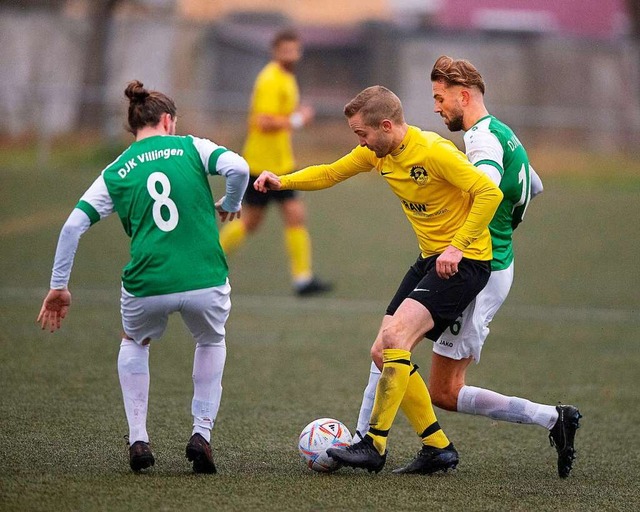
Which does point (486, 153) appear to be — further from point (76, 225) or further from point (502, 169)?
point (76, 225)

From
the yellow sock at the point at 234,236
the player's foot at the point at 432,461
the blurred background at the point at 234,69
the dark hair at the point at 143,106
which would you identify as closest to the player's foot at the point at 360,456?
the player's foot at the point at 432,461

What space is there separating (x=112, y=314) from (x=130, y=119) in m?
4.91

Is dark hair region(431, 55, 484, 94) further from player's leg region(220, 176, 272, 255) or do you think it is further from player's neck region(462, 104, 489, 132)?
player's leg region(220, 176, 272, 255)


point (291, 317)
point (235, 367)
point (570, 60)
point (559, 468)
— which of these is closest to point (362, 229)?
point (291, 317)

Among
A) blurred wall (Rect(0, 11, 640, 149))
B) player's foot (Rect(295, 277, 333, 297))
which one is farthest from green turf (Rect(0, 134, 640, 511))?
blurred wall (Rect(0, 11, 640, 149))

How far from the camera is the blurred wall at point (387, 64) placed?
27.8 meters

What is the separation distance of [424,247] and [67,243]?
5.54 feet

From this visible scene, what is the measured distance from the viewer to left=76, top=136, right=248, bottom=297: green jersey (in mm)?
4895

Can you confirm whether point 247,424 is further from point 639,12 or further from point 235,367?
point 639,12

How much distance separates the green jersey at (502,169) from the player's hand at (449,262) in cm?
40

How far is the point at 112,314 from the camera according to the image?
9742 mm

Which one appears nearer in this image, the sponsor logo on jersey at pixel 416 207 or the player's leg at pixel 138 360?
the player's leg at pixel 138 360

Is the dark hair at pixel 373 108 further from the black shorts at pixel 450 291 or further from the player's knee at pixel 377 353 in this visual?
the player's knee at pixel 377 353

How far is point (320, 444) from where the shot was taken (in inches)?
205
